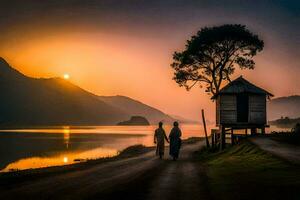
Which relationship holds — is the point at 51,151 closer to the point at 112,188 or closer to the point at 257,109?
the point at 257,109

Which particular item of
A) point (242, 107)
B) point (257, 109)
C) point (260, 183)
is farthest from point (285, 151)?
point (257, 109)

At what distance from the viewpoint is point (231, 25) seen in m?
51.8

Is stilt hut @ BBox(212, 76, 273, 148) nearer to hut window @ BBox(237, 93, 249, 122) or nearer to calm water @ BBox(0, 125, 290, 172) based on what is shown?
hut window @ BBox(237, 93, 249, 122)

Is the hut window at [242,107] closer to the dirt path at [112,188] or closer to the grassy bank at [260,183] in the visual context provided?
the grassy bank at [260,183]

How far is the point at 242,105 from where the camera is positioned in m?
41.8

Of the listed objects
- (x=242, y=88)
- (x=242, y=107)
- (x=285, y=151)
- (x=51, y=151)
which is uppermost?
(x=242, y=88)

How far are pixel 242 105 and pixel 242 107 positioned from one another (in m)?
0.21

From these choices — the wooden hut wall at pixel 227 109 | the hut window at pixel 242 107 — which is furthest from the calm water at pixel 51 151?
the hut window at pixel 242 107

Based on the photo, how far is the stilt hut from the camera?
41.5 metres

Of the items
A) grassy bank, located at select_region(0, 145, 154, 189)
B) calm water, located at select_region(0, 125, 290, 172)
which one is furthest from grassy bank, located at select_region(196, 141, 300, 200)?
calm water, located at select_region(0, 125, 290, 172)

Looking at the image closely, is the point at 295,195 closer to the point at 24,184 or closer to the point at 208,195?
the point at 208,195

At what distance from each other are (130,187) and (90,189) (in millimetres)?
1325

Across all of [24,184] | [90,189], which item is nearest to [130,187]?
[90,189]

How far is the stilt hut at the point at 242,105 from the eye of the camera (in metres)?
41.5
